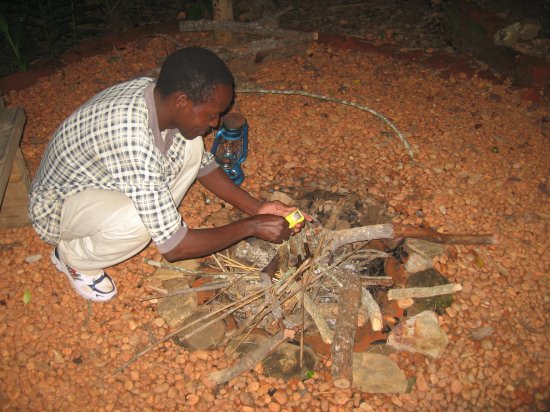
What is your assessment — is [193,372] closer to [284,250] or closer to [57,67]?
[284,250]

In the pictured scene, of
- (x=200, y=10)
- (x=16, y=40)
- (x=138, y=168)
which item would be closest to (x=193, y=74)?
(x=138, y=168)

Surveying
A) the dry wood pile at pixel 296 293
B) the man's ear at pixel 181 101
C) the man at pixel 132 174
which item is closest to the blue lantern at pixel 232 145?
the man at pixel 132 174

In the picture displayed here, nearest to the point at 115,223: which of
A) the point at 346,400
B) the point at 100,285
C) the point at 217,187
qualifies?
the point at 100,285

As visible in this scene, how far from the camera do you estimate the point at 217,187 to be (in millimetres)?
2740

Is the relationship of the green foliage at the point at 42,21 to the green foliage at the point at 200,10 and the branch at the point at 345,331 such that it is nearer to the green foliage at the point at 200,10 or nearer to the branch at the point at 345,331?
the green foliage at the point at 200,10

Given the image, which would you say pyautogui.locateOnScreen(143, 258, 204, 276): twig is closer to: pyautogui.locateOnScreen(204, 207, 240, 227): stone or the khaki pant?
the khaki pant

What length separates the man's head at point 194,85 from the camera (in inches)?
70.8

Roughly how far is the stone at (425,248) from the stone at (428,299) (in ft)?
0.44

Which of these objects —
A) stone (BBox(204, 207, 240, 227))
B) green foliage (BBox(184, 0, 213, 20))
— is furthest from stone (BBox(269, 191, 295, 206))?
green foliage (BBox(184, 0, 213, 20))

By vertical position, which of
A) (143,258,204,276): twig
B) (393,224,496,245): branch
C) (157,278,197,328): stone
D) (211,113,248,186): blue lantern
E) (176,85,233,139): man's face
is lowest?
(157,278,197,328): stone

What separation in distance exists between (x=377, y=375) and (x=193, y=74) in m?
1.85

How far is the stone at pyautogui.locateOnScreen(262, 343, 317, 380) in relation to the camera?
Result: 228 centimetres

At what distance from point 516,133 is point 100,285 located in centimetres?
375

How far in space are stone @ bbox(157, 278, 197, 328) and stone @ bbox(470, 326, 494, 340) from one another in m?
1.72
